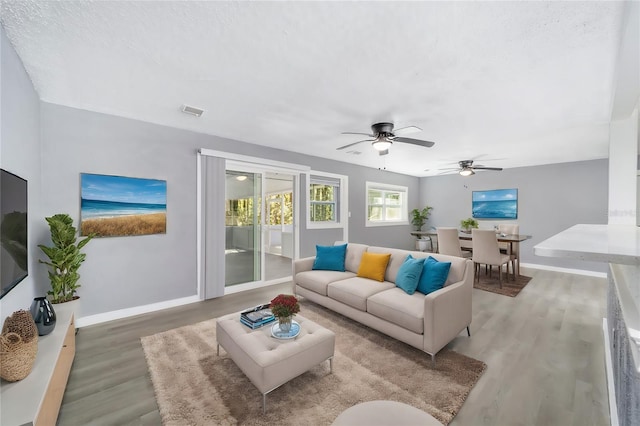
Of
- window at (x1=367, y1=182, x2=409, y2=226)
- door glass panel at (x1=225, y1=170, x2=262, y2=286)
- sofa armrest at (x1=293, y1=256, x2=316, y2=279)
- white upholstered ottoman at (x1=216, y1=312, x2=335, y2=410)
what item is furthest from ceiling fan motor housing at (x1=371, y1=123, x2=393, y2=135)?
window at (x1=367, y1=182, x2=409, y2=226)

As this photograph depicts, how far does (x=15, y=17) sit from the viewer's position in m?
1.62

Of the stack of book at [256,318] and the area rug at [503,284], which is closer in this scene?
the stack of book at [256,318]

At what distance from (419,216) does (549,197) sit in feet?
9.92

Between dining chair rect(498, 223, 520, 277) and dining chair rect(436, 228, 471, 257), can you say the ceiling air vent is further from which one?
dining chair rect(498, 223, 520, 277)

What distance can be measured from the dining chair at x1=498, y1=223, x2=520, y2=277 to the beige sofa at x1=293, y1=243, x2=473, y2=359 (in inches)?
122

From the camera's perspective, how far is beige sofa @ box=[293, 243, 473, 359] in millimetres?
2277

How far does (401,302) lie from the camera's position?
253 cm

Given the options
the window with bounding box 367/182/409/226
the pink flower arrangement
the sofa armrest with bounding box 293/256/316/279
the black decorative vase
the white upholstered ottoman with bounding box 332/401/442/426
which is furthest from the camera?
the window with bounding box 367/182/409/226

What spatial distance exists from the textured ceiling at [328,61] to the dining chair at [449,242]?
212cm

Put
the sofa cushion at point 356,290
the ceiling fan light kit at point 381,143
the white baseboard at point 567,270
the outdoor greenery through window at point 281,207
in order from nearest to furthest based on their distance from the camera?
1. the sofa cushion at point 356,290
2. the ceiling fan light kit at point 381,143
3. the white baseboard at point 567,270
4. the outdoor greenery through window at point 281,207

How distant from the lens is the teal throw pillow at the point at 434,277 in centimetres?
268

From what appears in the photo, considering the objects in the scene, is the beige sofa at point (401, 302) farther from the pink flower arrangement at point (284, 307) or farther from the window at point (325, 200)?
the window at point (325, 200)

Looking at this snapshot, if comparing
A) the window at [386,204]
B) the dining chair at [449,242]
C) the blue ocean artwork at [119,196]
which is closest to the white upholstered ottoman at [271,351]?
the blue ocean artwork at [119,196]

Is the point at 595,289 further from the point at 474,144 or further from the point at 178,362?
the point at 178,362
